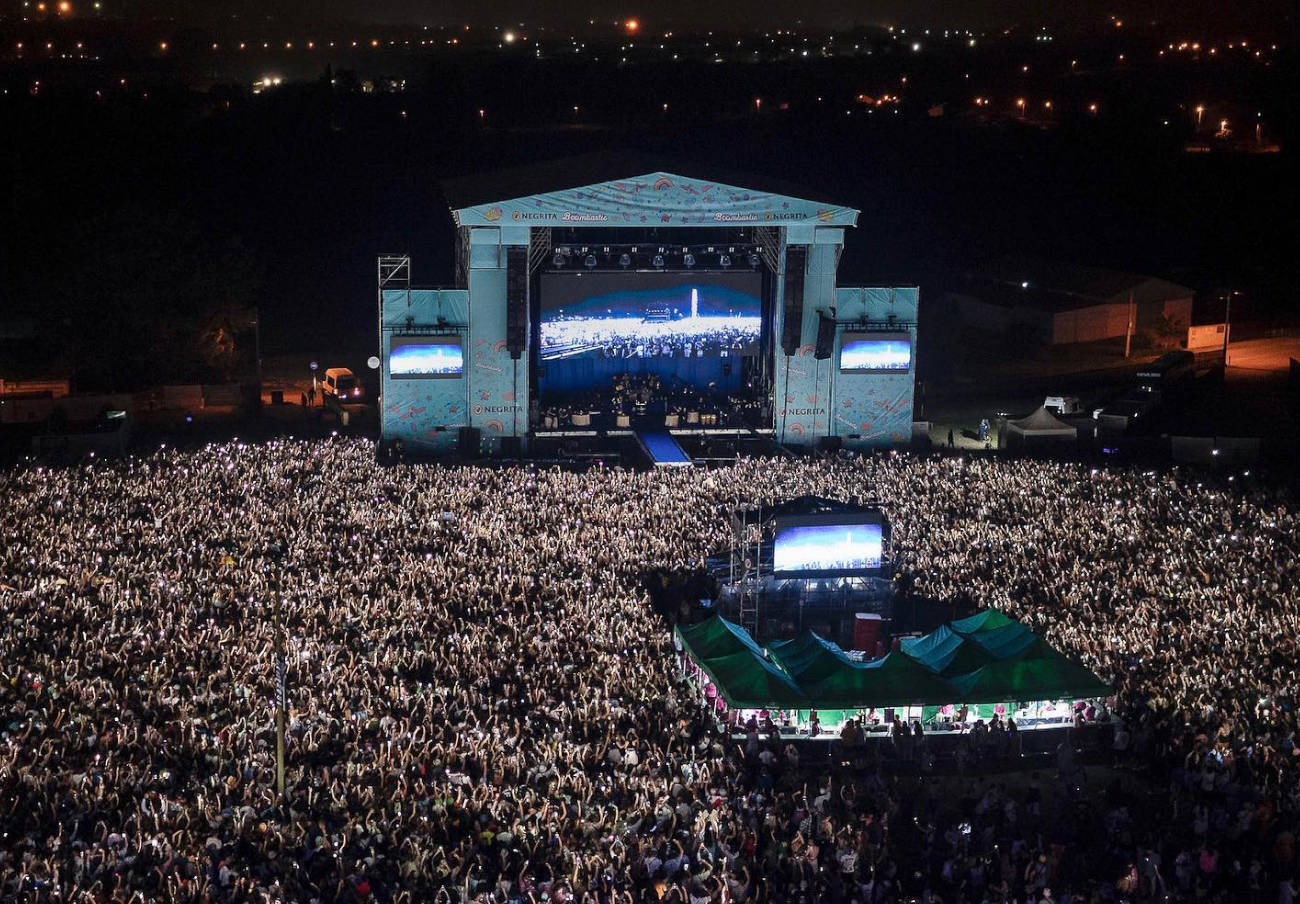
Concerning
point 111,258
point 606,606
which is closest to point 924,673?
point 606,606

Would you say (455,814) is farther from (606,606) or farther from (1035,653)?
(1035,653)

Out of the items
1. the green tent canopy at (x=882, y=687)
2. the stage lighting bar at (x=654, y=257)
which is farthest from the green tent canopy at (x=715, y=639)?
the stage lighting bar at (x=654, y=257)

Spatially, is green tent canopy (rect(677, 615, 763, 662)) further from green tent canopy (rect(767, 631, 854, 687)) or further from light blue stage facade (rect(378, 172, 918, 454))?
light blue stage facade (rect(378, 172, 918, 454))

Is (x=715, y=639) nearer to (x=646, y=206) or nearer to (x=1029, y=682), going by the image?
(x=1029, y=682)

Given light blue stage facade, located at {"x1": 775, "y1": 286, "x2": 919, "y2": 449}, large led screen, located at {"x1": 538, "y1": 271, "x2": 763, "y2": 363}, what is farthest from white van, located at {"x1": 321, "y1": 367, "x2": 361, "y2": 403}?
light blue stage facade, located at {"x1": 775, "y1": 286, "x2": 919, "y2": 449}

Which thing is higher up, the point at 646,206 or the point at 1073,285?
the point at 646,206

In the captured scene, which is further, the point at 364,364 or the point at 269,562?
the point at 364,364

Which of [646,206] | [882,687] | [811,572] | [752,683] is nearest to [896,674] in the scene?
[882,687]
